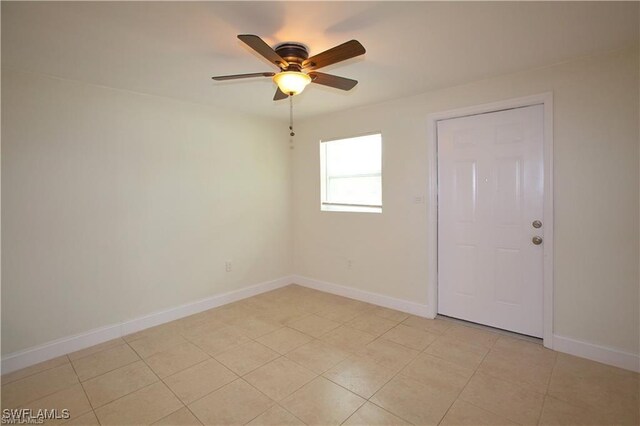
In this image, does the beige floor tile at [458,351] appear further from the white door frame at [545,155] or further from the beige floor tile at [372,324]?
the white door frame at [545,155]

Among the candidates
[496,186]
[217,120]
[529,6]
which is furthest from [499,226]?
[217,120]

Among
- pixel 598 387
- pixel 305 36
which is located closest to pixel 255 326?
pixel 305 36

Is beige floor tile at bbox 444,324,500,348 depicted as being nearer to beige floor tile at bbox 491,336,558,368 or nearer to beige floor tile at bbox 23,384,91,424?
beige floor tile at bbox 491,336,558,368

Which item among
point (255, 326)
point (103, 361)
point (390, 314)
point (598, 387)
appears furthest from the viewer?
point (390, 314)

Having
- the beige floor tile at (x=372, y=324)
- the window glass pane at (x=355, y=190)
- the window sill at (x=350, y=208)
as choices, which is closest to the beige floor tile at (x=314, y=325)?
the beige floor tile at (x=372, y=324)

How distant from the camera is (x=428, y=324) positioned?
3.23m

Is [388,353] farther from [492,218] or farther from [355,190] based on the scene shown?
[355,190]

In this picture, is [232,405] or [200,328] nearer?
[232,405]

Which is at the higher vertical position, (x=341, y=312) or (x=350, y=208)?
(x=350, y=208)

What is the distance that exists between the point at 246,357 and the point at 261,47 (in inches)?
92.1

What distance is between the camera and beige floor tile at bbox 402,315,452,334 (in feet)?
10.2

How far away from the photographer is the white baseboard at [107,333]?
8.27ft

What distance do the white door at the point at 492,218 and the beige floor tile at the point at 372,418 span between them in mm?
1720

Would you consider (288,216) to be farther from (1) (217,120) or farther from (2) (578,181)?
(2) (578,181)
